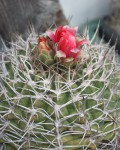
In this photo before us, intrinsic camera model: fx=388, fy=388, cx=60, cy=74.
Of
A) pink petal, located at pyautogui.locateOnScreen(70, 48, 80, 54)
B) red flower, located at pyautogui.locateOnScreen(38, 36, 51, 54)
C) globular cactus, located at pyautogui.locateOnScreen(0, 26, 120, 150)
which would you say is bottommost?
globular cactus, located at pyautogui.locateOnScreen(0, 26, 120, 150)

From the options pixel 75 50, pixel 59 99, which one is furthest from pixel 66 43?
pixel 59 99

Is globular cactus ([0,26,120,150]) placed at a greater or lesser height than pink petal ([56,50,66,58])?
lesser

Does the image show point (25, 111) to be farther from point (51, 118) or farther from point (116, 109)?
point (116, 109)

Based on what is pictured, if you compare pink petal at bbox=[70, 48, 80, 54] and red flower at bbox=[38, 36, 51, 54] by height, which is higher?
red flower at bbox=[38, 36, 51, 54]

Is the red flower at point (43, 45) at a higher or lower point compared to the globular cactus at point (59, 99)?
higher

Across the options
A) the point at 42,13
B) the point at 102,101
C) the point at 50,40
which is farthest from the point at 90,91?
the point at 42,13

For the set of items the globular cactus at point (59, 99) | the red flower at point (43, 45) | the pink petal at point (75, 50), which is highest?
the red flower at point (43, 45)

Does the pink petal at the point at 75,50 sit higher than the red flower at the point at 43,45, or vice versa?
the red flower at the point at 43,45
